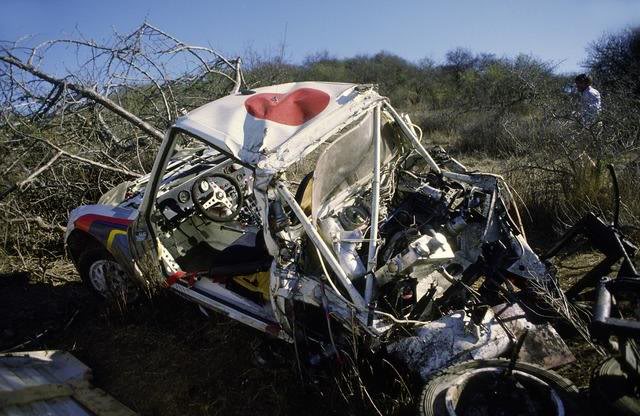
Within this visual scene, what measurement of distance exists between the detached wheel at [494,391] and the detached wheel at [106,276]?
2927mm

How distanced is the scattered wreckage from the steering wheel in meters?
0.48

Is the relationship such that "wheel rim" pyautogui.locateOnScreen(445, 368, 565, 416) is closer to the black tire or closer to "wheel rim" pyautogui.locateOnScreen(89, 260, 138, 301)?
the black tire

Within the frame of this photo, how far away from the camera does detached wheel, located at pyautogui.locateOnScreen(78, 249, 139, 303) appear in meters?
4.73

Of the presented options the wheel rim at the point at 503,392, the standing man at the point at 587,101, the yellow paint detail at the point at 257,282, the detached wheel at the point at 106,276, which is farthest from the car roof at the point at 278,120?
the standing man at the point at 587,101

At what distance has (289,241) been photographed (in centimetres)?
337

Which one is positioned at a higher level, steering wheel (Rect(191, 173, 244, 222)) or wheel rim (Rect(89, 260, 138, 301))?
steering wheel (Rect(191, 173, 244, 222))

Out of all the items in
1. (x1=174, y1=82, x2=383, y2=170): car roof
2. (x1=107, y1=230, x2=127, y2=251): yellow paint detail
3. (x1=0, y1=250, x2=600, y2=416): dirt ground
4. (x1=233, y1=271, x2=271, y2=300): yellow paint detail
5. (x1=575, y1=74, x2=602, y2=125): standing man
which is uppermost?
(x1=174, y1=82, x2=383, y2=170): car roof

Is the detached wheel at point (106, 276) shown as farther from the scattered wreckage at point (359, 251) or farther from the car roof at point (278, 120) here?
the car roof at point (278, 120)

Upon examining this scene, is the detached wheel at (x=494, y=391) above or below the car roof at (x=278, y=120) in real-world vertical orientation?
below

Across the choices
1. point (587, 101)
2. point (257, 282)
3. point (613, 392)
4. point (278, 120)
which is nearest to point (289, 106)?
point (278, 120)

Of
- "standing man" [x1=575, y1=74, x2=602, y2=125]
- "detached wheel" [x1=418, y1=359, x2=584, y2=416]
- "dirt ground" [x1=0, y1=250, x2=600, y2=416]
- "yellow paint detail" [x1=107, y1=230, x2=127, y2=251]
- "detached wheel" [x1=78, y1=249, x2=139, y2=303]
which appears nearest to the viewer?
"detached wheel" [x1=418, y1=359, x2=584, y2=416]

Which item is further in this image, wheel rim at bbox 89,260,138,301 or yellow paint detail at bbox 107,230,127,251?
wheel rim at bbox 89,260,138,301

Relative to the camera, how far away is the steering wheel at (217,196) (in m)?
5.03

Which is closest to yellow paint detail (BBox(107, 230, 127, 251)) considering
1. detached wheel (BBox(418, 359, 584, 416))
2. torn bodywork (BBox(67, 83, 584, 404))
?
torn bodywork (BBox(67, 83, 584, 404))
